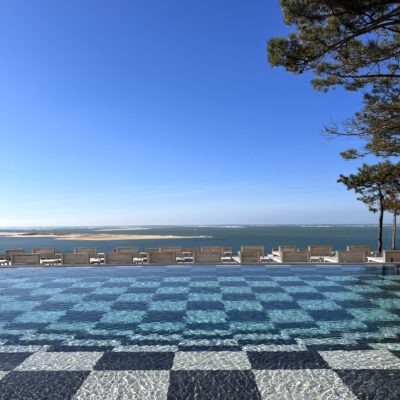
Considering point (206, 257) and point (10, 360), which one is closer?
point (10, 360)

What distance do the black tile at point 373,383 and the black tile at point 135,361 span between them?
7.60 feet

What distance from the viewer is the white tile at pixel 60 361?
191 inches

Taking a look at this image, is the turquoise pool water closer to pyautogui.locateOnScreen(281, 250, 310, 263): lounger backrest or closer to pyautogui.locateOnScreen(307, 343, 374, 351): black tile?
pyautogui.locateOnScreen(307, 343, 374, 351): black tile

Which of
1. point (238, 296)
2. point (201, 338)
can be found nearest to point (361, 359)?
point (201, 338)

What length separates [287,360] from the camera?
5.09 meters

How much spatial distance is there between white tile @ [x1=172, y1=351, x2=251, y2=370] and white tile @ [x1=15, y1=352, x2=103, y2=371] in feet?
4.02

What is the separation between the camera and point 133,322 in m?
7.24

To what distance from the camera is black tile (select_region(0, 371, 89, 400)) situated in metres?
4.11

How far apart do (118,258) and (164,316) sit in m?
8.17

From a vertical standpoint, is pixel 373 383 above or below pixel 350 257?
below

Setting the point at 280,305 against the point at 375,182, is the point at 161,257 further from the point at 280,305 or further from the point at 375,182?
the point at 375,182

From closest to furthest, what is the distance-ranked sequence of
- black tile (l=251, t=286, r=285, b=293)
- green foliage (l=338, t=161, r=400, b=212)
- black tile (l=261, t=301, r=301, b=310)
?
black tile (l=261, t=301, r=301, b=310), black tile (l=251, t=286, r=285, b=293), green foliage (l=338, t=161, r=400, b=212)

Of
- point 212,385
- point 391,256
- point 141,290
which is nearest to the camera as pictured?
point 212,385

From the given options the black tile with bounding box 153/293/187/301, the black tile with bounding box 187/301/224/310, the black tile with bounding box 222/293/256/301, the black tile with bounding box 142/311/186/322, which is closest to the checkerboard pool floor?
the black tile with bounding box 142/311/186/322
